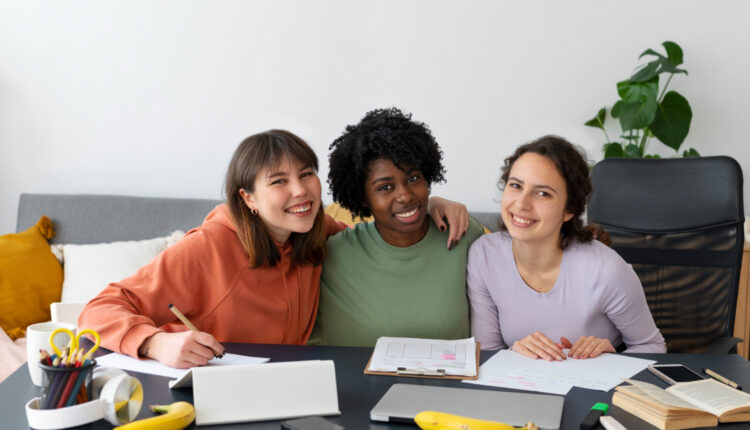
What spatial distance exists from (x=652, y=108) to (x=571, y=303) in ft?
5.31

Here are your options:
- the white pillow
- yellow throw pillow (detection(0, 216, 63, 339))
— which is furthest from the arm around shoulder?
yellow throw pillow (detection(0, 216, 63, 339))

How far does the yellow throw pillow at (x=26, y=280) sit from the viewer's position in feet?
9.18

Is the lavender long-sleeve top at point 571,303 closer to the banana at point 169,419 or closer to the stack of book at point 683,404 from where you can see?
the stack of book at point 683,404

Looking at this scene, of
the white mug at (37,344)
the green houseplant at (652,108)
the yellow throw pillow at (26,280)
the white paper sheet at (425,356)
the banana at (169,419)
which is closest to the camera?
the banana at (169,419)

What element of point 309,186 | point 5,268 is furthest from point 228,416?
point 5,268

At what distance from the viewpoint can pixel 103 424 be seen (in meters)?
1.06

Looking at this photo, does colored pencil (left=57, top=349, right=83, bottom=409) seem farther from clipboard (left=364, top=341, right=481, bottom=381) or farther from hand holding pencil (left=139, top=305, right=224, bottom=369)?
clipboard (left=364, top=341, right=481, bottom=381)

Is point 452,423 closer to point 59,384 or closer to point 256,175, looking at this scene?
point 59,384

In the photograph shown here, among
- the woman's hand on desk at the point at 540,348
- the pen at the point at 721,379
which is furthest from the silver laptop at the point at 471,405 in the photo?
the pen at the point at 721,379

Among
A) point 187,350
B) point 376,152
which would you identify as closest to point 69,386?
point 187,350

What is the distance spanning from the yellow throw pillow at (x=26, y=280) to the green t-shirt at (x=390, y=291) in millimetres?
1681

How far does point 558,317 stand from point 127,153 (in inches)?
101

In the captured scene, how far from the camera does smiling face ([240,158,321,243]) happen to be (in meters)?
1.62

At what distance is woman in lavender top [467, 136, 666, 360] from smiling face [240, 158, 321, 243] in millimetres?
480
